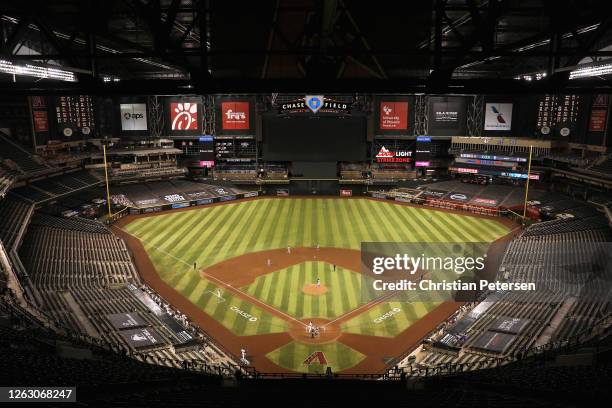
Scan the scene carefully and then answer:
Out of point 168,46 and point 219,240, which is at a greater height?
point 168,46

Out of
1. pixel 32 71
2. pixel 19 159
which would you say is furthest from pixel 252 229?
pixel 32 71

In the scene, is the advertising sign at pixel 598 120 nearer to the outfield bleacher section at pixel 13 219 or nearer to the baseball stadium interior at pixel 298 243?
the baseball stadium interior at pixel 298 243

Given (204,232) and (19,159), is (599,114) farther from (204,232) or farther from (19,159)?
(19,159)

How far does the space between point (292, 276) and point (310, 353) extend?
907 cm

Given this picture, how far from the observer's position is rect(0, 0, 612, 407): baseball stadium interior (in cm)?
929

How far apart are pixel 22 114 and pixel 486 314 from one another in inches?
1768

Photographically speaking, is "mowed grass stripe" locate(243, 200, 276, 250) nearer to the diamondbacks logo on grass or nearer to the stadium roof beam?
the diamondbacks logo on grass

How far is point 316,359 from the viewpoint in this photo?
2031 cm

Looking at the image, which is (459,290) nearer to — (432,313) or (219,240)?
(432,313)

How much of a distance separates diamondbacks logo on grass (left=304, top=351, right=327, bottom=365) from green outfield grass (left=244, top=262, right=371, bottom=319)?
11.3 ft

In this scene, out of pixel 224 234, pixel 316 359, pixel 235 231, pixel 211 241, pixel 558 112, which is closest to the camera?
pixel 316 359

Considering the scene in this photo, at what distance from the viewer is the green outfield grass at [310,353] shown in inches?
775

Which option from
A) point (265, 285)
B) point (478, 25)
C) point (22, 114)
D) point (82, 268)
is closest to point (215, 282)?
point (265, 285)

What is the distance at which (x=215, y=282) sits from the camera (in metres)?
28.5
